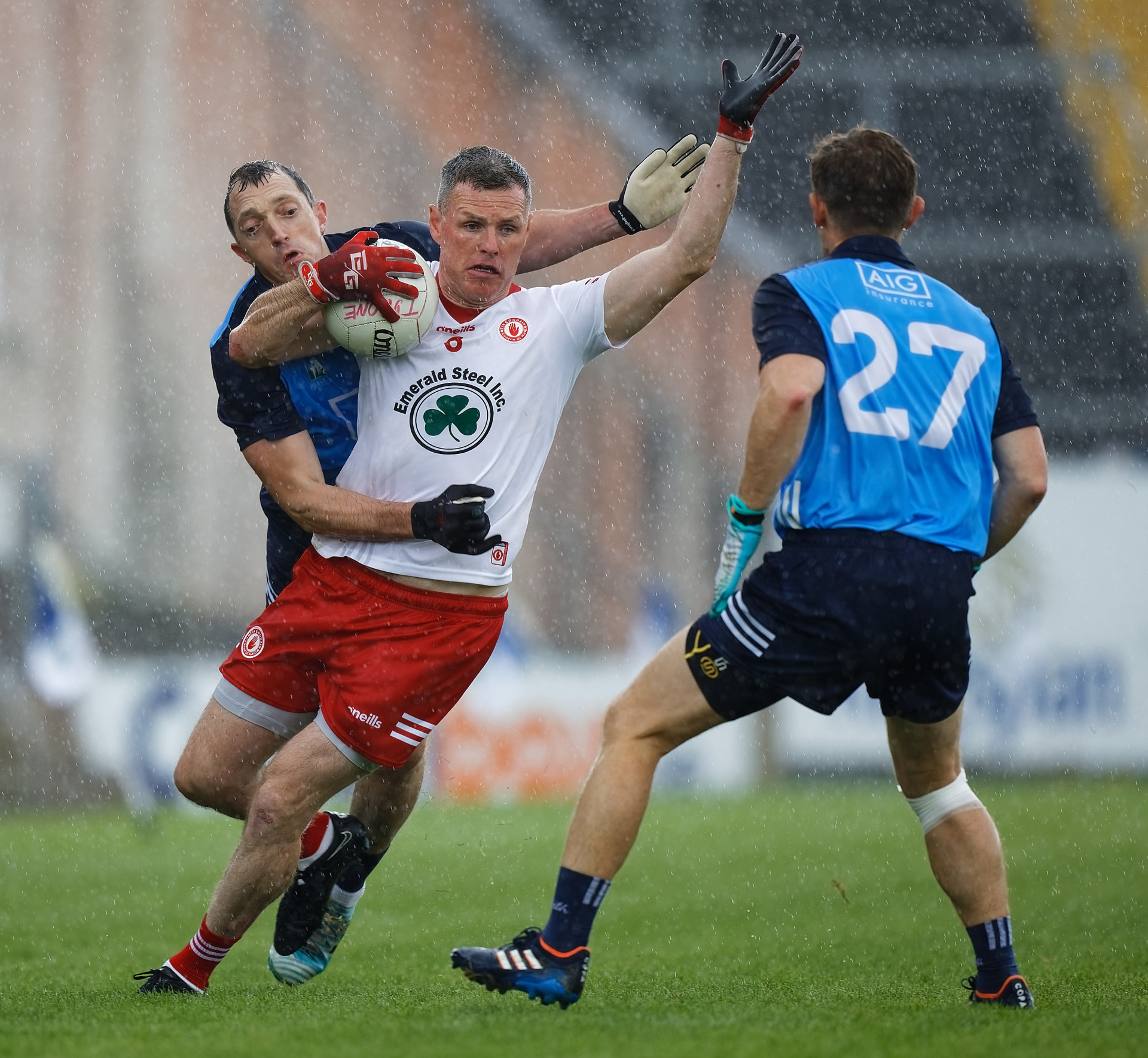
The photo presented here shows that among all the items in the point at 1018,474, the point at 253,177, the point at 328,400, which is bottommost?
the point at 1018,474

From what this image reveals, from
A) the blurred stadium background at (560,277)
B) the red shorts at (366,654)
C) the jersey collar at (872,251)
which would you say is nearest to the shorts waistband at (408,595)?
the red shorts at (366,654)

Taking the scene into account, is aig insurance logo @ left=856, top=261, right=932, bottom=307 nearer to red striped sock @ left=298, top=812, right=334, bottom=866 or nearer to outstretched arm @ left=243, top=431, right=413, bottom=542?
outstretched arm @ left=243, top=431, right=413, bottom=542

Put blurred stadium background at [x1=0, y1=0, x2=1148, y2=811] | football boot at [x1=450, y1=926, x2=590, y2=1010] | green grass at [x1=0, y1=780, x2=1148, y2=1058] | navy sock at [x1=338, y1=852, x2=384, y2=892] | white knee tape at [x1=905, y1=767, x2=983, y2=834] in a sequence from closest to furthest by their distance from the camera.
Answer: green grass at [x1=0, y1=780, x2=1148, y2=1058], football boot at [x1=450, y1=926, x2=590, y2=1010], white knee tape at [x1=905, y1=767, x2=983, y2=834], navy sock at [x1=338, y1=852, x2=384, y2=892], blurred stadium background at [x1=0, y1=0, x2=1148, y2=811]

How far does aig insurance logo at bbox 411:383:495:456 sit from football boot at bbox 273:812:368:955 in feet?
4.10

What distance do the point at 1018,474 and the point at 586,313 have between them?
129 centimetres

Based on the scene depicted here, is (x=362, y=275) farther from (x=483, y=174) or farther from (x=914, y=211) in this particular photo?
(x=914, y=211)

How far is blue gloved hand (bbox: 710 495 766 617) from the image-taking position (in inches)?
159

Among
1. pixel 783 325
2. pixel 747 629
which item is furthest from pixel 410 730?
pixel 783 325

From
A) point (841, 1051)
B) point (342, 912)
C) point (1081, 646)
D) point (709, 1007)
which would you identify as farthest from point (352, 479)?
point (1081, 646)

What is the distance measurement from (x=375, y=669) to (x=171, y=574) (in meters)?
9.78

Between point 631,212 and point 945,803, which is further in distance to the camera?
point 631,212

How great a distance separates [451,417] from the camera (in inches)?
181

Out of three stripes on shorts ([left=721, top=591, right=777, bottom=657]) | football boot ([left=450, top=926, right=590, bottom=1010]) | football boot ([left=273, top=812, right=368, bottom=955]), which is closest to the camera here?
football boot ([left=450, top=926, right=590, bottom=1010])

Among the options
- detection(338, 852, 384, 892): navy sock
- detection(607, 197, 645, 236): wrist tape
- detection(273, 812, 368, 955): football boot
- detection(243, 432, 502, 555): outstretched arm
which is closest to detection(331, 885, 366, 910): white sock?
detection(338, 852, 384, 892): navy sock
